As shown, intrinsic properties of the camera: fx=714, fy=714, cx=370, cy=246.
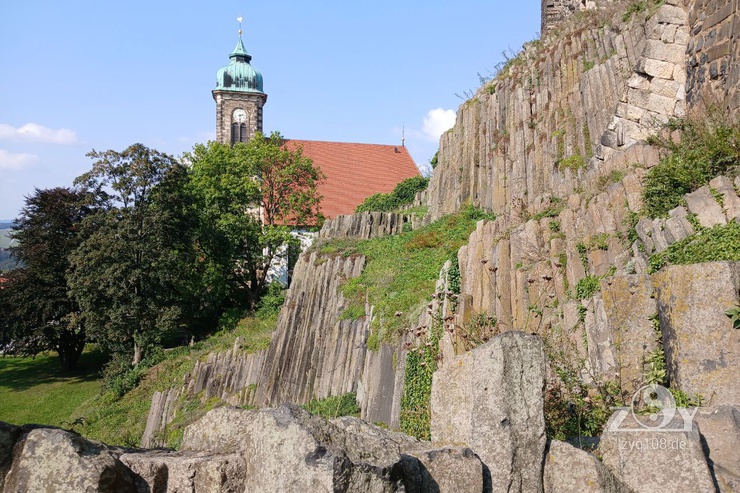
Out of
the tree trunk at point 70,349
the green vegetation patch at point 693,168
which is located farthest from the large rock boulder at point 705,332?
the tree trunk at point 70,349

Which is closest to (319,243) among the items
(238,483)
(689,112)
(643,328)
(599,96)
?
(599,96)

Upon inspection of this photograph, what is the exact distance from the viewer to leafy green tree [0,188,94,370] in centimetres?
3738

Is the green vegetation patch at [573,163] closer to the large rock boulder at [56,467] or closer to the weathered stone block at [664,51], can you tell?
the weathered stone block at [664,51]

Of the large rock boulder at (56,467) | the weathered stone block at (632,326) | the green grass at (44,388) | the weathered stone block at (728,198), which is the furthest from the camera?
the green grass at (44,388)

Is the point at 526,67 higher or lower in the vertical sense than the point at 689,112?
higher

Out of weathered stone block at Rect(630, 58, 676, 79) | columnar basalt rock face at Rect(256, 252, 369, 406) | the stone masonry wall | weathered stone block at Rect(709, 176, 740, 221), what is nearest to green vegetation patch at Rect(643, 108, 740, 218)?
weathered stone block at Rect(709, 176, 740, 221)

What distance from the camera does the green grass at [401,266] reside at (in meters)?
15.4

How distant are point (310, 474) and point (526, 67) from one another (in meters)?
20.9

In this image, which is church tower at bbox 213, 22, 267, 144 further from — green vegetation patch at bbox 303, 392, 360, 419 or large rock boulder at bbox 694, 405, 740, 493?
large rock boulder at bbox 694, 405, 740, 493

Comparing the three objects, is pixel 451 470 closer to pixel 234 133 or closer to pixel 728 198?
pixel 728 198

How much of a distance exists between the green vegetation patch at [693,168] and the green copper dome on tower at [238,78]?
6341 centimetres

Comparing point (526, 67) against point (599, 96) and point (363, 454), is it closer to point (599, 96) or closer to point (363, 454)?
point (599, 96)

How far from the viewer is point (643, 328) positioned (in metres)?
6.58

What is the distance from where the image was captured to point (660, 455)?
4207 millimetres
